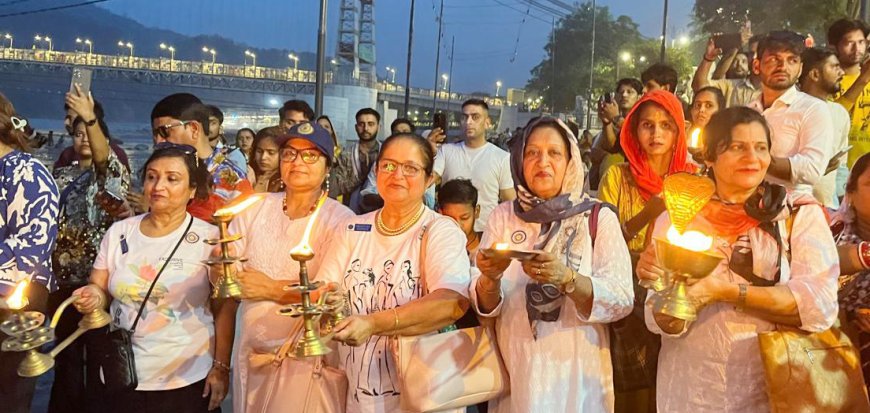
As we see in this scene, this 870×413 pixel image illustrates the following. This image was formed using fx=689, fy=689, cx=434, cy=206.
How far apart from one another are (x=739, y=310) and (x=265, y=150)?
12.5 ft

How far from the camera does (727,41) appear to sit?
5.99 meters

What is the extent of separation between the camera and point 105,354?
126 inches

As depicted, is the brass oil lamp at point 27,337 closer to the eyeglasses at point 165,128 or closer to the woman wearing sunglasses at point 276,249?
the woman wearing sunglasses at point 276,249

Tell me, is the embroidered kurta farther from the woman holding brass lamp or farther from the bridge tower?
the bridge tower

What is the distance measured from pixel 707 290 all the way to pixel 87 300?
2.46m

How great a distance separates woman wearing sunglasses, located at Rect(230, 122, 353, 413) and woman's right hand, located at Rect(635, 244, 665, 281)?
141cm

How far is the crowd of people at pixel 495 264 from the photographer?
251 cm

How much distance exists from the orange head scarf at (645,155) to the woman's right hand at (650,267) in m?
1.27

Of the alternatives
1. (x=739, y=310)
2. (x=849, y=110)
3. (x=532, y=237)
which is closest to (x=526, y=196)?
(x=532, y=237)

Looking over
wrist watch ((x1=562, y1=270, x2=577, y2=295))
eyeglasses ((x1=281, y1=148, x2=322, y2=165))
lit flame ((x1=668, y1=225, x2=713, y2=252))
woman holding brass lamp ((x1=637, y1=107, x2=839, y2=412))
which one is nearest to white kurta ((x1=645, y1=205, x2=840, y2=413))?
woman holding brass lamp ((x1=637, y1=107, x2=839, y2=412))

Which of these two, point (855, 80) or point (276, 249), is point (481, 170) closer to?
point (855, 80)

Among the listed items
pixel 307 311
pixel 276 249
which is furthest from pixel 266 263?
pixel 307 311

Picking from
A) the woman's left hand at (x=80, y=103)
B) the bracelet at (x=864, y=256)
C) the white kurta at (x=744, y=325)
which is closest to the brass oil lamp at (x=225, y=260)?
the white kurta at (x=744, y=325)

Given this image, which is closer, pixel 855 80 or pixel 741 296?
pixel 741 296
